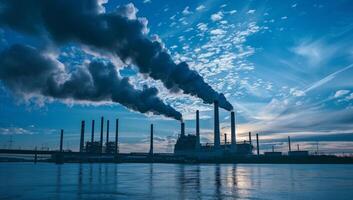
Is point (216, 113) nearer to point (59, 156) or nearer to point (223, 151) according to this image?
point (223, 151)

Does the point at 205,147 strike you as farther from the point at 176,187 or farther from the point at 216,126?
the point at 176,187

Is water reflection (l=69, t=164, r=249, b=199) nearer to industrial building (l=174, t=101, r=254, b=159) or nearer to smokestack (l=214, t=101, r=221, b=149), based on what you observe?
smokestack (l=214, t=101, r=221, b=149)

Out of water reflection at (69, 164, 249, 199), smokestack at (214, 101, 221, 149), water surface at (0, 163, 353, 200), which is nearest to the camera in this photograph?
water surface at (0, 163, 353, 200)

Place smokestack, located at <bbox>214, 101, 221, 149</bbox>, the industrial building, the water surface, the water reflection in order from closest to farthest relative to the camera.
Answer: the water surface → the water reflection → smokestack, located at <bbox>214, 101, 221, 149</bbox> → the industrial building

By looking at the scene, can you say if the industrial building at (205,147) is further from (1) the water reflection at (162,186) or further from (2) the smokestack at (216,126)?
(1) the water reflection at (162,186)

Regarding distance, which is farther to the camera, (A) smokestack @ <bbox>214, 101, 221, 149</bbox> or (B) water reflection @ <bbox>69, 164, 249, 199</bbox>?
(A) smokestack @ <bbox>214, 101, 221, 149</bbox>

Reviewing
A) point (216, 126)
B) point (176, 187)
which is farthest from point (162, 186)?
point (216, 126)

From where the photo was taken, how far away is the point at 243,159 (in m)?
183

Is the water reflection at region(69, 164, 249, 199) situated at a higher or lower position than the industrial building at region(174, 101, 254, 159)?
lower

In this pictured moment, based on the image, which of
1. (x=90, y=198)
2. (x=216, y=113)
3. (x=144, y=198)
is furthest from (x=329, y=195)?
(x=216, y=113)

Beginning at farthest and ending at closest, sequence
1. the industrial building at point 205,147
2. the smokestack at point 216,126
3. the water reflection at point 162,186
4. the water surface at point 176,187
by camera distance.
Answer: the industrial building at point 205,147 < the smokestack at point 216,126 < the water reflection at point 162,186 < the water surface at point 176,187

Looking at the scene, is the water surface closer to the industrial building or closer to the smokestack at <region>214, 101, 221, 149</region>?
the smokestack at <region>214, 101, 221, 149</region>

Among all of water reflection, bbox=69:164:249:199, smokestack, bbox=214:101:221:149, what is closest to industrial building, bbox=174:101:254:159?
smokestack, bbox=214:101:221:149

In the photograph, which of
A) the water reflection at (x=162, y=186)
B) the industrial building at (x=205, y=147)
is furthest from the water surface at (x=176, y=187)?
the industrial building at (x=205, y=147)
